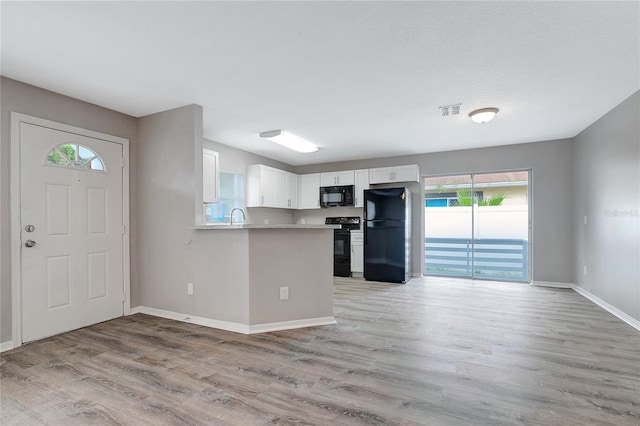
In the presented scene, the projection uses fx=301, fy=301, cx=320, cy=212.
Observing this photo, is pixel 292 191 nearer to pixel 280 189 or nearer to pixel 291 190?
pixel 291 190

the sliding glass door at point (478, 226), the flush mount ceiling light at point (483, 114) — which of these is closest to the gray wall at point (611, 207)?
the sliding glass door at point (478, 226)

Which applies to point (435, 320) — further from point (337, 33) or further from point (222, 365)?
point (337, 33)

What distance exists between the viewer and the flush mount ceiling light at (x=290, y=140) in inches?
175

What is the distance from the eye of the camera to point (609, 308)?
144 inches

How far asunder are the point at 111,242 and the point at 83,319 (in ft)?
2.76

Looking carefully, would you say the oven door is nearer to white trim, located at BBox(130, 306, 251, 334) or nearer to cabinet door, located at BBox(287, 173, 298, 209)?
cabinet door, located at BBox(287, 173, 298, 209)

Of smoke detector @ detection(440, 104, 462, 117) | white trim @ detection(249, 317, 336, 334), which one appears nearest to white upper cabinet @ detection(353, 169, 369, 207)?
smoke detector @ detection(440, 104, 462, 117)

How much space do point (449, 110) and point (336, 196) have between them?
3165 mm

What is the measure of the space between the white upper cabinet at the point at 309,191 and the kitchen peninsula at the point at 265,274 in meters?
3.31

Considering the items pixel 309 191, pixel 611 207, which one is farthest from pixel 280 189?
pixel 611 207

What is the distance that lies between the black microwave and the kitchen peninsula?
2.99 metres

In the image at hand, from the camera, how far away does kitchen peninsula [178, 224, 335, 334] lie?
10.00 feet

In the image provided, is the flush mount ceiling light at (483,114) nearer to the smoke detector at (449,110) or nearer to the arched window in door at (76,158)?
the smoke detector at (449,110)

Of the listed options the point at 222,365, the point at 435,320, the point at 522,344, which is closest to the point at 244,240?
the point at 222,365
